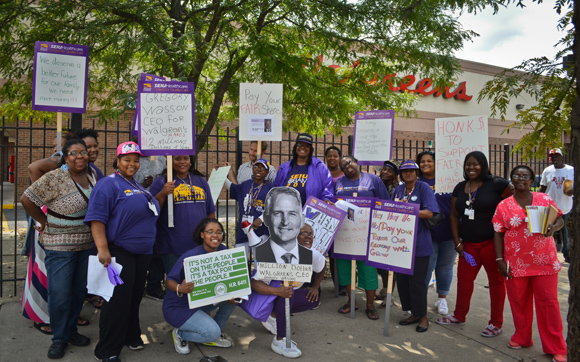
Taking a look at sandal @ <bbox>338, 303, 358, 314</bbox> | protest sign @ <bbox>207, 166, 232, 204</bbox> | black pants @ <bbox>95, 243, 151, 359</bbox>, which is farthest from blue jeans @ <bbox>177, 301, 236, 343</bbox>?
sandal @ <bbox>338, 303, 358, 314</bbox>

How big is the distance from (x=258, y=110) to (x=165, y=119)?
1.35 meters

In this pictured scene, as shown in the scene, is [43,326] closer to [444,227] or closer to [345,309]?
[345,309]

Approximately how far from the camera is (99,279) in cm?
364

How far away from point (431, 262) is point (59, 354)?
4.02 m

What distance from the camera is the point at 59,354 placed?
3.87 m

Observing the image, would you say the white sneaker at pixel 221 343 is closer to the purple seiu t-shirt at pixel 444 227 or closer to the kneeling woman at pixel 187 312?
the kneeling woman at pixel 187 312

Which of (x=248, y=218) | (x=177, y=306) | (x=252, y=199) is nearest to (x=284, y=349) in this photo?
(x=177, y=306)

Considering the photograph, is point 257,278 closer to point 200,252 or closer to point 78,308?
point 200,252

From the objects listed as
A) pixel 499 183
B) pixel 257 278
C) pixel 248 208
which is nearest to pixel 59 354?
pixel 257 278

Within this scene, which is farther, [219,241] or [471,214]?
[471,214]

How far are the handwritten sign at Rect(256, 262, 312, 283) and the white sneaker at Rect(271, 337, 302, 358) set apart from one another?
24.2 inches

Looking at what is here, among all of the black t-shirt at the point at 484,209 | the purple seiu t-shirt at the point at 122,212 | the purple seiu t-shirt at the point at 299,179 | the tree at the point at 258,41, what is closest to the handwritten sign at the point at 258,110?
the purple seiu t-shirt at the point at 299,179

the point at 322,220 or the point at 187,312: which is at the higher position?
the point at 322,220

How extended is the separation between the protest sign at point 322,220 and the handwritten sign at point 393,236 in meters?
0.42
